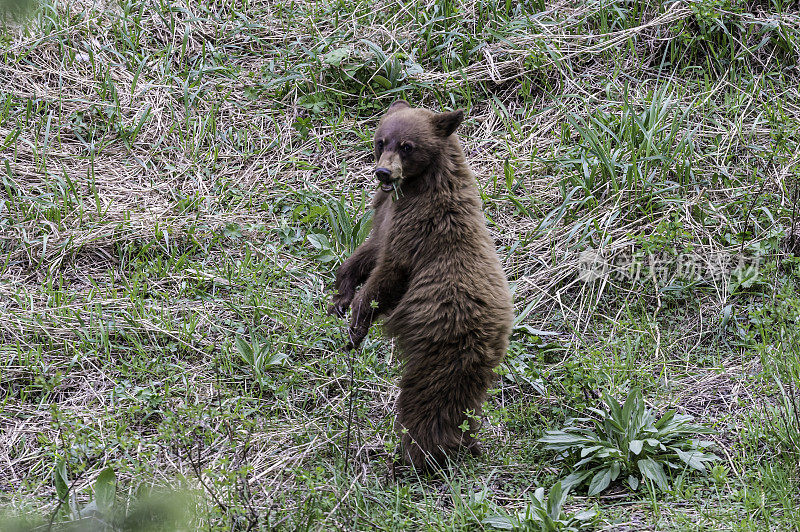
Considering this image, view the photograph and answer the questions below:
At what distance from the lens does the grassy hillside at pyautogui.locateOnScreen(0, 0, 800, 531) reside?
3771 millimetres

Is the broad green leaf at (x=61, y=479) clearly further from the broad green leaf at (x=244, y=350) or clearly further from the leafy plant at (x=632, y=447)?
the leafy plant at (x=632, y=447)

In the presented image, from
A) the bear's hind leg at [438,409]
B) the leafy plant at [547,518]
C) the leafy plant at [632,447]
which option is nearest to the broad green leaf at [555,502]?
the leafy plant at [547,518]

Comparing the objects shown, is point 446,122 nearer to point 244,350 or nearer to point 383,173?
point 383,173

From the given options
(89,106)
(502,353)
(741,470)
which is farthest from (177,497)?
(89,106)

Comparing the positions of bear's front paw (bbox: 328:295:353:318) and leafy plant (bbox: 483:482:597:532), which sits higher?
bear's front paw (bbox: 328:295:353:318)

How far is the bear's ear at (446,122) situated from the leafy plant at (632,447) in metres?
1.61

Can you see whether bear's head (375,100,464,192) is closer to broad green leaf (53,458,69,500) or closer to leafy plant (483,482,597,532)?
leafy plant (483,482,597,532)

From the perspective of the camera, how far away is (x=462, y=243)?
422cm

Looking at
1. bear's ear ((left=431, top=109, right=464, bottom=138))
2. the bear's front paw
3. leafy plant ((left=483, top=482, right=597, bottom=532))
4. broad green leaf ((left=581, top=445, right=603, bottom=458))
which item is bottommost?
broad green leaf ((left=581, top=445, right=603, bottom=458))

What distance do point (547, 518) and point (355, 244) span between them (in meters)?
2.64

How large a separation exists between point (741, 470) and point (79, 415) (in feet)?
11.2

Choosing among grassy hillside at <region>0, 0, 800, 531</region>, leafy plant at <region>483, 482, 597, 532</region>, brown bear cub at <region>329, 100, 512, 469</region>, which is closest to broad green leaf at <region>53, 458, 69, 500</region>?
grassy hillside at <region>0, 0, 800, 531</region>

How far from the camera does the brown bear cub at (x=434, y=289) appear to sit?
13.3 ft

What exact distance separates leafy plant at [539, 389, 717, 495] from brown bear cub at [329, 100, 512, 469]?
0.53m
